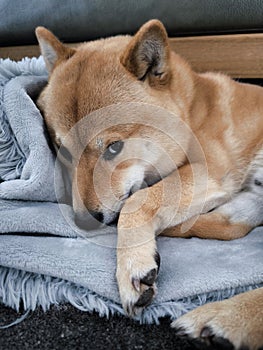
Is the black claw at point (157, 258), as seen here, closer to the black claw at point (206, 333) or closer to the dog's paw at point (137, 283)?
the dog's paw at point (137, 283)

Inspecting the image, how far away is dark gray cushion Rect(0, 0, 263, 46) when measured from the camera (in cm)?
187

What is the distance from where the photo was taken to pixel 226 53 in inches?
75.3

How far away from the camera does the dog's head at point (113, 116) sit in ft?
3.91

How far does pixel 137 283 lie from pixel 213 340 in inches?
7.6

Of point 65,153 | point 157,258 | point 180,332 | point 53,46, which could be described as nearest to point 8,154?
point 65,153

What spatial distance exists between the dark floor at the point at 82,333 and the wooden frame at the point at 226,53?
1232 millimetres

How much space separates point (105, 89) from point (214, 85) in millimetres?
407

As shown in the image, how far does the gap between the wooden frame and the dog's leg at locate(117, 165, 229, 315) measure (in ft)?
2.57

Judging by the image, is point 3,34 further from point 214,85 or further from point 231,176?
point 231,176

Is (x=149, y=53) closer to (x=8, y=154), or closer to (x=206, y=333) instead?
(x=8, y=154)

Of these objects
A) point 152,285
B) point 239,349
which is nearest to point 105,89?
point 152,285

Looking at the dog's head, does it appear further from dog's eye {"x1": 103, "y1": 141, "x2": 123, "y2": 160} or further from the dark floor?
the dark floor

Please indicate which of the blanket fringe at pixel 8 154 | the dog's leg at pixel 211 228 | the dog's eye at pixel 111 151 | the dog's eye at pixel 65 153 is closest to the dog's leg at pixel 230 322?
the dog's leg at pixel 211 228

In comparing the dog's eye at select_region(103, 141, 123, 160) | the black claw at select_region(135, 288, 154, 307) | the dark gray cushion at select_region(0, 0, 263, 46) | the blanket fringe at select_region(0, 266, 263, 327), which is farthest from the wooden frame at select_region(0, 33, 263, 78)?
the black claw at select_region(135, 288, 154, 307)
